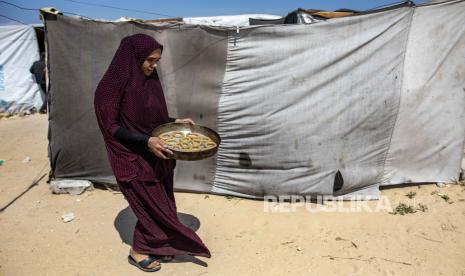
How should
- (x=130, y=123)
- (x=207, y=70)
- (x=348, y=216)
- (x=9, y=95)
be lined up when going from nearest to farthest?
(x=130, y=123) → (x=348, y=216) → (x=207, y=70) → (x=9, y=95)

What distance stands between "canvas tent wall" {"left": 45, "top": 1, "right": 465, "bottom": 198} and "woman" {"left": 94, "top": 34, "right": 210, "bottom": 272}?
1.33 m

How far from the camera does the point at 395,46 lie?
404 cm

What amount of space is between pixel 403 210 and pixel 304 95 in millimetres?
1628

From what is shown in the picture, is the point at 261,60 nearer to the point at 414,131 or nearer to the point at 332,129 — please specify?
the point at 332,129

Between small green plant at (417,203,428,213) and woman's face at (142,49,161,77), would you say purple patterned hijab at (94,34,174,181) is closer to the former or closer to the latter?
woman's face at (142,49,161,77)

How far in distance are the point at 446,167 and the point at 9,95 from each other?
10.3 meters

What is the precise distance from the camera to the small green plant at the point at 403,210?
4.01 meters

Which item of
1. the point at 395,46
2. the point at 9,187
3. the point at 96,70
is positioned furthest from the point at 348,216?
the point at 9,187

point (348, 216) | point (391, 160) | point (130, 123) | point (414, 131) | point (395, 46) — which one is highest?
point (395, 46)

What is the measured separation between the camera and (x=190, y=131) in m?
3.17

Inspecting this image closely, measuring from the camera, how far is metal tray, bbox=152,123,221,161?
8.40ft

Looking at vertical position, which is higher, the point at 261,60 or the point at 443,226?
the point at 261,60

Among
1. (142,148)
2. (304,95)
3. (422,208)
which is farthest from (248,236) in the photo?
(422,208)

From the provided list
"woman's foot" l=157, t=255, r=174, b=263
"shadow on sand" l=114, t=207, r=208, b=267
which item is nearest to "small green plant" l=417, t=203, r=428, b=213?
"shadow on sand" l=114, t=207, r=208, b=267
